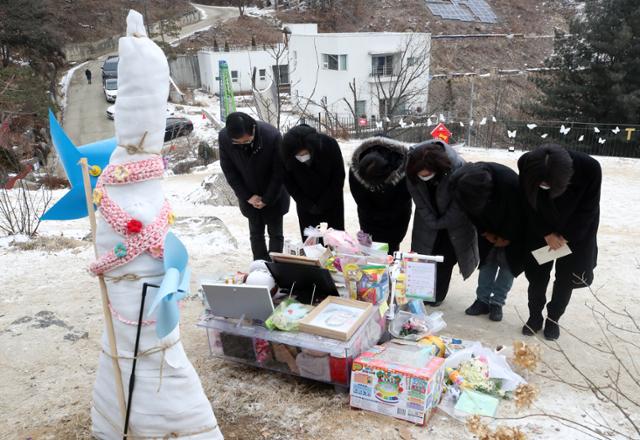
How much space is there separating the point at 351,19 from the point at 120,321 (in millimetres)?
39515

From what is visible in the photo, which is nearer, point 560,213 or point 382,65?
point 560,213

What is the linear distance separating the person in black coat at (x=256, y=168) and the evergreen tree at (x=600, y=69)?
16358 mm

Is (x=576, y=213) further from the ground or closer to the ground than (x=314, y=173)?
closer to the ground

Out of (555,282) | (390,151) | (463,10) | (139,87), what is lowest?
(555,282)

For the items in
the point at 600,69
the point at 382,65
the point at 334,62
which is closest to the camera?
the point at 600,69

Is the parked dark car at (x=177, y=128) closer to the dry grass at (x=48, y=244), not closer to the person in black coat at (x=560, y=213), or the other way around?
the dry grass at (x=48, y=244)

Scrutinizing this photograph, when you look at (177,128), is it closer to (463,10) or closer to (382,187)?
(382,187)

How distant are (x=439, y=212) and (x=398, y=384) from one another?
161 cm

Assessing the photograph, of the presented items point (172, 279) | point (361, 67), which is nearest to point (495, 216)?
point (172, 279)

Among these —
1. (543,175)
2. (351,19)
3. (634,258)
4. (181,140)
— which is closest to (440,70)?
(351,19)

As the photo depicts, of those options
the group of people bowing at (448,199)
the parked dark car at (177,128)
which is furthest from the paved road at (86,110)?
the group of people bowing at (448,199)

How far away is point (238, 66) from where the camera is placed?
27812mm

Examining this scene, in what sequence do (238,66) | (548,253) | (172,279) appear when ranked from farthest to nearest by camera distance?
(238,66) → (548,253) → (172,279)

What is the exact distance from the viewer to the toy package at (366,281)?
319cm
